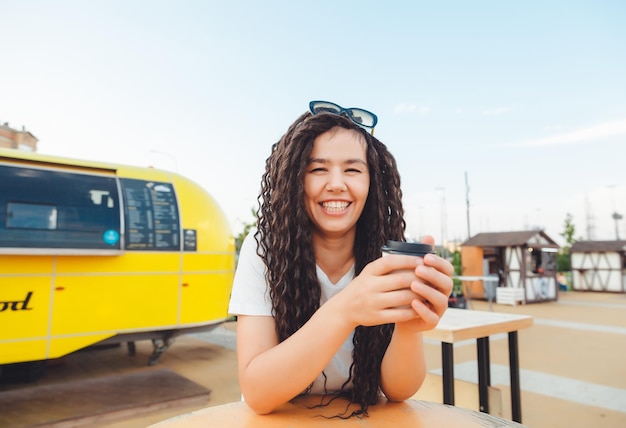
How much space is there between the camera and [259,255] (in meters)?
1.35

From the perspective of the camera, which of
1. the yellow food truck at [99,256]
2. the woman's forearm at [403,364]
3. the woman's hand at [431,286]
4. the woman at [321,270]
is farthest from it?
the yellow food truck at [99,256]

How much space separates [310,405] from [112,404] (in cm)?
359

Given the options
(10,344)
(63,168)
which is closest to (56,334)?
(10,344)

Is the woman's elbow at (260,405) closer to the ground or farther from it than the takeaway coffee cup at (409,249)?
closer to the ground

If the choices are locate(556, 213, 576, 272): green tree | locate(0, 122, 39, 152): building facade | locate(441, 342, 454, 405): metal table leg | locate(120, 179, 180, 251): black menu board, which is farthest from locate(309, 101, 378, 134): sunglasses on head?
locate(556, 213, 576, 272): green tree

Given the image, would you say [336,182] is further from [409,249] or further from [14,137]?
[14,137]

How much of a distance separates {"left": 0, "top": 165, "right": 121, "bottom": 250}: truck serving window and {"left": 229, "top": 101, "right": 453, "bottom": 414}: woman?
337 centimetres

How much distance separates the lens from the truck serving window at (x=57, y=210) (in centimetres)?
384

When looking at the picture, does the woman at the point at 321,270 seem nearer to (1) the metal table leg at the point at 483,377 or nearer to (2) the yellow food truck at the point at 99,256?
(1) the metal table leg at the point at 483,377

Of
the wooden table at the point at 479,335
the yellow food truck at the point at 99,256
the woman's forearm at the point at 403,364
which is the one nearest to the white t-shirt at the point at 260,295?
the woman's forearm at the point at 403,364

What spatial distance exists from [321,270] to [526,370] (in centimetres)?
537

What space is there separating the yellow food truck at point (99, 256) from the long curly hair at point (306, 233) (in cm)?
341

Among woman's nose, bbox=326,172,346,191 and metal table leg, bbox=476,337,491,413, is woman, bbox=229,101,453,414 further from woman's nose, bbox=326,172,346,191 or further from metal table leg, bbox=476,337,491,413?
metal table leg, bbox=476,337,491,413

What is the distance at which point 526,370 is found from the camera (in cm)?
556
